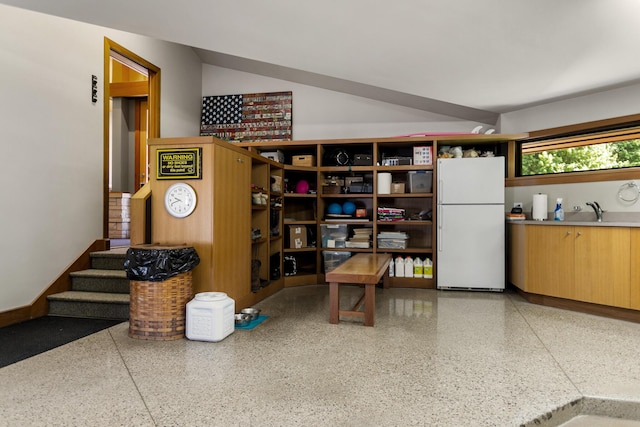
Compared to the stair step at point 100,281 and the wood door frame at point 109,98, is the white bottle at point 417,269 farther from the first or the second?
the wood door frame at point 109,98

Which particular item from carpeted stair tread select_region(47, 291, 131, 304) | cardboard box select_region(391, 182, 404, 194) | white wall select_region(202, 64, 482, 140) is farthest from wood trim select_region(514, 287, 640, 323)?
carpeted stair tread select_region(47, 291, 131, 304)

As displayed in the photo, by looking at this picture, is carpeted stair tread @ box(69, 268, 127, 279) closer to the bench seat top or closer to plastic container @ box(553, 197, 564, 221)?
the bench seat top

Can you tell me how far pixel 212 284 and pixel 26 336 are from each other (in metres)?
1.58

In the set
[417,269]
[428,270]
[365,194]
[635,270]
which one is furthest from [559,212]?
[365,194]

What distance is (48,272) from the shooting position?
3.92 m

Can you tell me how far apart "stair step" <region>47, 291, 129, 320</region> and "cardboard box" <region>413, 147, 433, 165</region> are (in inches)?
162

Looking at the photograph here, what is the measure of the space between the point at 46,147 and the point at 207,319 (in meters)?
2.66

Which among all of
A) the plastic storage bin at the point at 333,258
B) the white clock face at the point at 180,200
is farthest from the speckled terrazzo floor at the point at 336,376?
the plastic storage bin at the point at 333,258

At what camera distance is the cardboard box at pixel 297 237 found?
5473 millimetres

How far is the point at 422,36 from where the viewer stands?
3420mm

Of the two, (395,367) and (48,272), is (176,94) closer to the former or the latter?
(48,272)

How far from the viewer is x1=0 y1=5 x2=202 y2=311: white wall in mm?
3500

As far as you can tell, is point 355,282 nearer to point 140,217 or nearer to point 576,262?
point 140,217

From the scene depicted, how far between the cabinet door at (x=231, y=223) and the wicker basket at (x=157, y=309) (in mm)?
390
